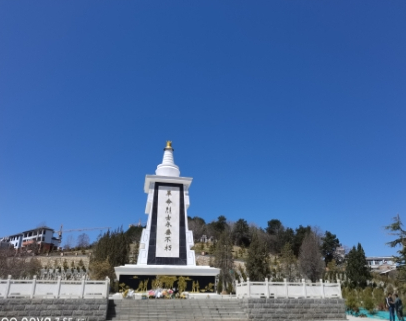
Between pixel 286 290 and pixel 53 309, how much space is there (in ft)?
23.7

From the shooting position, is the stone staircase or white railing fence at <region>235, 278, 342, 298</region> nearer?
the stone staircase

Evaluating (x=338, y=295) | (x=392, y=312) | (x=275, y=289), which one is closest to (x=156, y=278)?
(x=275, y=289)

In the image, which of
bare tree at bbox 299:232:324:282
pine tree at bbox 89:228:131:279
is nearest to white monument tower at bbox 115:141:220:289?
pine tree at bbox 89:228:131:279

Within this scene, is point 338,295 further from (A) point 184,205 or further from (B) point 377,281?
(B) point 377,281

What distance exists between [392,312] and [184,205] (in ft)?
28.5

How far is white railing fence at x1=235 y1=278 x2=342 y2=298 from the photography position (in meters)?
10.4

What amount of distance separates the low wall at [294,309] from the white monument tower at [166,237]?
9.38 feet

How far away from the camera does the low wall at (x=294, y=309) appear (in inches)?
394

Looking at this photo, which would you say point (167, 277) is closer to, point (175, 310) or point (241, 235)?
point (175, 310)

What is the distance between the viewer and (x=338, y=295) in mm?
10852

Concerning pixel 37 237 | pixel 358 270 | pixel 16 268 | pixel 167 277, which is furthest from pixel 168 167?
pixel 37 237

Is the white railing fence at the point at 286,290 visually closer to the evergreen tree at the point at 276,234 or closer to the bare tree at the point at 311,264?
the bare tree at the point at 311,264

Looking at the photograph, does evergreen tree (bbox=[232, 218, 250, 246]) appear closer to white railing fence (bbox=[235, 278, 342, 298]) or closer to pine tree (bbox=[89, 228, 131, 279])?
pine tree (bbox=[89, 228, 131, 279])

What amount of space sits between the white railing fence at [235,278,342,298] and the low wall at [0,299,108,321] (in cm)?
454
